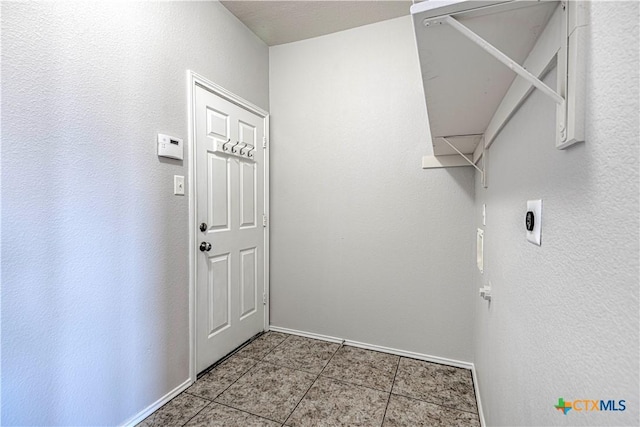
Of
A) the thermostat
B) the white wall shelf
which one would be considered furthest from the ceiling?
the white wall shelf

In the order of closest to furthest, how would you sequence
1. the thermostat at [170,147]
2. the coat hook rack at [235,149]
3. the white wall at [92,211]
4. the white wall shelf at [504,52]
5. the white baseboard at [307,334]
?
the white wall shelf at [504,52] < the white wall at [92,211] < the thermostat at [170,147] < the coat hook rack at [235,149] < the white baseboard at [307,334]

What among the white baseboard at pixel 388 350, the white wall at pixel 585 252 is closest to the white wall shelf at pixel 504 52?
the white wall at pixel 585 252

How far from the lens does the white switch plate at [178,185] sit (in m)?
1.70

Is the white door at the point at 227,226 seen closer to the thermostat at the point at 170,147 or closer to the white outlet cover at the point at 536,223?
the thermostat at the point at 170,147

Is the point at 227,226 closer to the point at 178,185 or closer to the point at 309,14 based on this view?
the point at 178,185

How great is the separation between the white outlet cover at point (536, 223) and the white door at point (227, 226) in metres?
1.77

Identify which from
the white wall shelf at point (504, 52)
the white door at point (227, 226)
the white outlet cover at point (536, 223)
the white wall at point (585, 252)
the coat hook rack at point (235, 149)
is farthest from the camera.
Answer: the coat hook rack at point (235, 149)

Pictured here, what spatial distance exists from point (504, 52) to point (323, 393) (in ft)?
6.24

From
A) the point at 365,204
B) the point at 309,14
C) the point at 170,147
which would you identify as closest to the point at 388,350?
the point at 365,204

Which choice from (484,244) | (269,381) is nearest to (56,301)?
(269,381)

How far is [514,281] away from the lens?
892mm

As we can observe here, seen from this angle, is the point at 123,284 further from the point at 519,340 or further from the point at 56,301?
the point at 519,340

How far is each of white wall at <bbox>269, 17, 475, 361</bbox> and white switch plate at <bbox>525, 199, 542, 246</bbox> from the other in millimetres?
1384

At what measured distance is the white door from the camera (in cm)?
193
